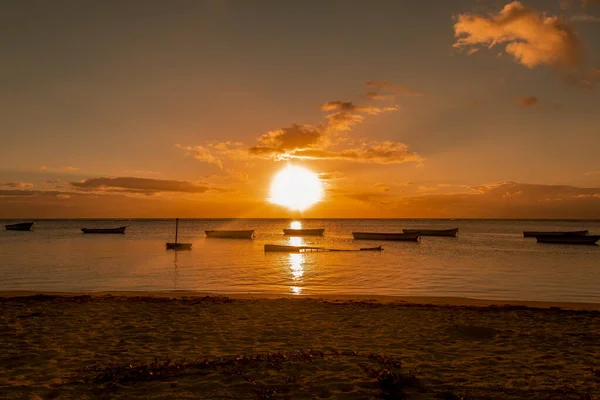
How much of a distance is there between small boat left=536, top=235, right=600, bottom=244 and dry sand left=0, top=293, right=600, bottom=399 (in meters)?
64.2

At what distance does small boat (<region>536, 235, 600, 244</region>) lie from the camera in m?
67.9

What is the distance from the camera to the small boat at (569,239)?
67912mm

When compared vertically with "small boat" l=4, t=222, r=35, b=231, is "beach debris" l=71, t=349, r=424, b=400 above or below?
above

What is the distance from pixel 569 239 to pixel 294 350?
74682 millimetres

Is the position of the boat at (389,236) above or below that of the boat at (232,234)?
above

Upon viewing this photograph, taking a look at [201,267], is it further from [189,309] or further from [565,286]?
[565,286]

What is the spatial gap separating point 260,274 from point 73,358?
21.4 metres

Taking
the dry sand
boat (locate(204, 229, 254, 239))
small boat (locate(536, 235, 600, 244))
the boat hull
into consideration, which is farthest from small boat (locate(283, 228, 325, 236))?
the dry sand

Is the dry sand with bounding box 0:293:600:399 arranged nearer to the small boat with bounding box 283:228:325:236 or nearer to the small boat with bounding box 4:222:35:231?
the small boat with bounding box 283:228:325:236

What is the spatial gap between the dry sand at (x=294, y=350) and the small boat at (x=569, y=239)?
211ft

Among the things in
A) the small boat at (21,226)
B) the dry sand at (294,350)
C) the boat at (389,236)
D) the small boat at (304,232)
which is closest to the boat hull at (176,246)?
the dry sand at (294,350)

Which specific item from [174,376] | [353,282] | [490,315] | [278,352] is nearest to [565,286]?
[353,282]

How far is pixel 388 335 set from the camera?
11.7m

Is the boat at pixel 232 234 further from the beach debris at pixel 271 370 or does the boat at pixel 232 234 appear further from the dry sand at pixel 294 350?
the beach debris at pixel 271 370
